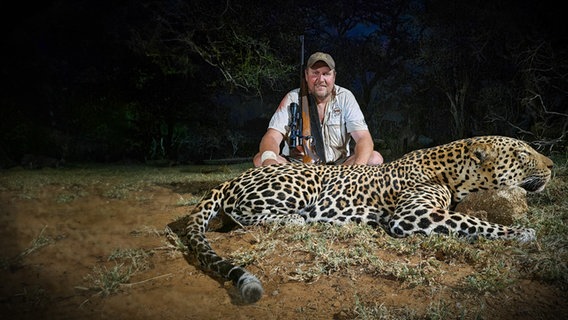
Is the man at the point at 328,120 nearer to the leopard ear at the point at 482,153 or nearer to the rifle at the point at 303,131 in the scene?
the rifle at the point at 303,131

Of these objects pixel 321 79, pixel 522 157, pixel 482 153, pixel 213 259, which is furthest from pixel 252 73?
pixel 213 259

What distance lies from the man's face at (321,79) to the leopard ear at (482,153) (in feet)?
7.93

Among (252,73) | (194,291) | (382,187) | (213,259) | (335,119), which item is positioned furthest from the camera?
(252,73)

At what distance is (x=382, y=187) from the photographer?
4.22 meters

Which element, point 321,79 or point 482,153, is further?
point 321,79

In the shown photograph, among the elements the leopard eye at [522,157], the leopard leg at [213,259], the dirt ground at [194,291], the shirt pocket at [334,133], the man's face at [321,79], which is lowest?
the dirt ground at [194,291]

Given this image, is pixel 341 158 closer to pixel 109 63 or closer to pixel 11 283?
pixel 11 283

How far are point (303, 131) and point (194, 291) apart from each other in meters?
3.53

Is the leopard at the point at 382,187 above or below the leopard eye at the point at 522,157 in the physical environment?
below

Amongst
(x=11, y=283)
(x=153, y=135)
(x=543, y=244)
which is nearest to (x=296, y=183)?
(x=543, y=244)

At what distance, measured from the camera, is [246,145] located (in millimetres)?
18312

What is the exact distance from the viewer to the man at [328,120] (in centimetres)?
585

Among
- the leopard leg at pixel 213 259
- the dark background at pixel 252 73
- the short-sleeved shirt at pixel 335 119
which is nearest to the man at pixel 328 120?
the short-sleeved shirt at pixel 335 119

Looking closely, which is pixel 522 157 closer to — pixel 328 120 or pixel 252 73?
pixel 328 120
